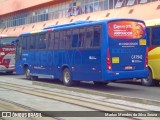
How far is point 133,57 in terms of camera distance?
55.3 feet

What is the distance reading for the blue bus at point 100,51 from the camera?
16328mm

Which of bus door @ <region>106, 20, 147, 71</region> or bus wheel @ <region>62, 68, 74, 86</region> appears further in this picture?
bus wheel @ <region>62, 68, 74, 86</region>

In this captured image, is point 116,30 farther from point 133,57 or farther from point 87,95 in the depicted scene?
point 87,95

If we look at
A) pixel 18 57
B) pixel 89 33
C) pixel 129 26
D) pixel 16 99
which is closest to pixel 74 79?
pixel 89 33

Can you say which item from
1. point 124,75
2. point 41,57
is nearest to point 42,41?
point 41,57

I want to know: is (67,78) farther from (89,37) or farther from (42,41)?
(42,41)

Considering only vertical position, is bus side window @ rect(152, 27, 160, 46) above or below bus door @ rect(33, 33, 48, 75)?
above

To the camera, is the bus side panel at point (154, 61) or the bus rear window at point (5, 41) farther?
the bus rear window at point (5, 41)

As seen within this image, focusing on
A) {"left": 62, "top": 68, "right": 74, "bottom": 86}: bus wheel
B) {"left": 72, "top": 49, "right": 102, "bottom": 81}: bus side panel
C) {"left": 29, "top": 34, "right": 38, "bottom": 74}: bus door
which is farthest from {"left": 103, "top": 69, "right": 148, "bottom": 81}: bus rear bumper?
{"left": 29, "top": 34, "right": 38, "bottom": 74}: bus door

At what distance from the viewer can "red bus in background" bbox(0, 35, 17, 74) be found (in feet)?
98.9

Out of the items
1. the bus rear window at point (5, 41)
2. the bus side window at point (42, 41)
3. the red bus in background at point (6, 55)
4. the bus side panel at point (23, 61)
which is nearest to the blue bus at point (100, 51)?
the bus side window at point (42, 41)

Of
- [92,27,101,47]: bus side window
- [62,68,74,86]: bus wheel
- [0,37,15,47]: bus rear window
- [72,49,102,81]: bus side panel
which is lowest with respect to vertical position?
[62,68,74,86]: bus wheel

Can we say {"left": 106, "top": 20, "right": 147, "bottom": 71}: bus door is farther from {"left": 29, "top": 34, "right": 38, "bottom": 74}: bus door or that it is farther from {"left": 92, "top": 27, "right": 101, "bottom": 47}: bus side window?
{"left": 29, "top": 34, "right": 38, "bottom": 74}: bus door

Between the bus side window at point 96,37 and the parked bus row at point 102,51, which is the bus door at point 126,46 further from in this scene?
the bus side window at point 96,37
